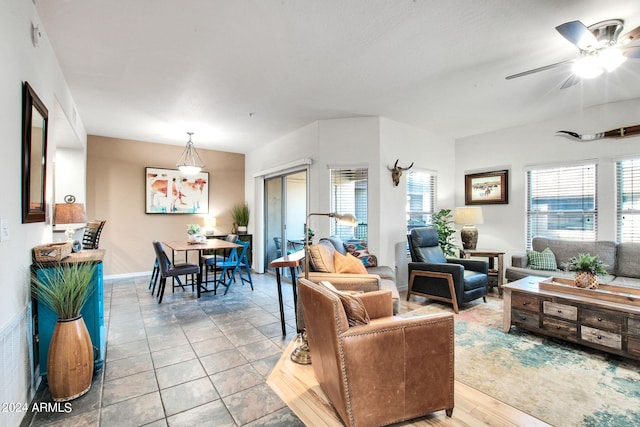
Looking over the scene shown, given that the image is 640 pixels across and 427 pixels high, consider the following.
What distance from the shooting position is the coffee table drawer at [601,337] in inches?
99.5

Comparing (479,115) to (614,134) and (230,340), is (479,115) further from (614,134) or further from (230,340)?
(230,340)

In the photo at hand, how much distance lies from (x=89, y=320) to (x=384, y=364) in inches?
90.2

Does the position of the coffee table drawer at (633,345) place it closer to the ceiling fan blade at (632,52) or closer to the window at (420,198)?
the ceiling fan blade at (632,52)

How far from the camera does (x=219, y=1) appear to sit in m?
2.07

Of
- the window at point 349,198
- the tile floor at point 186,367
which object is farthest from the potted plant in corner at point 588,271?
the tile floor at point 186,367

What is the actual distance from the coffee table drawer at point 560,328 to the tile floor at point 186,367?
251cm

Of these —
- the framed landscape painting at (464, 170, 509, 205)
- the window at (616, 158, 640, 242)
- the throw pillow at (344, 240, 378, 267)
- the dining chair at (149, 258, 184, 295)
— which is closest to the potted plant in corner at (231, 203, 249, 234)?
the dining chair at (149, 258, 184, 295)

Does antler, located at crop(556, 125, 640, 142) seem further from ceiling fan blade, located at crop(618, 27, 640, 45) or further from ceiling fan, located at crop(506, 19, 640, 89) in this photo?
ceiling fan blade, located at crop(618, 27, 640, 45)

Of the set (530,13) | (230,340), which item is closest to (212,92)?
(230,340)

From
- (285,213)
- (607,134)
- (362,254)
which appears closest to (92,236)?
(285,213)

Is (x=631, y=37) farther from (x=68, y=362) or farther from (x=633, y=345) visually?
(x=68, y=362)

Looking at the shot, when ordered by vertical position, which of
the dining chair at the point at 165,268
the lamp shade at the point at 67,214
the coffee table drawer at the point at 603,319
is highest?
the lamp shade at the point at 67,214

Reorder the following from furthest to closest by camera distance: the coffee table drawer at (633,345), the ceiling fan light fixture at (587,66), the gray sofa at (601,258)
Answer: the gray sofa at (601,258)
the coffee table drawer at (633,345)
the ceiling fan light fixture at (587,66)

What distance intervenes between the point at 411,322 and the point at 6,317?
2253mm
